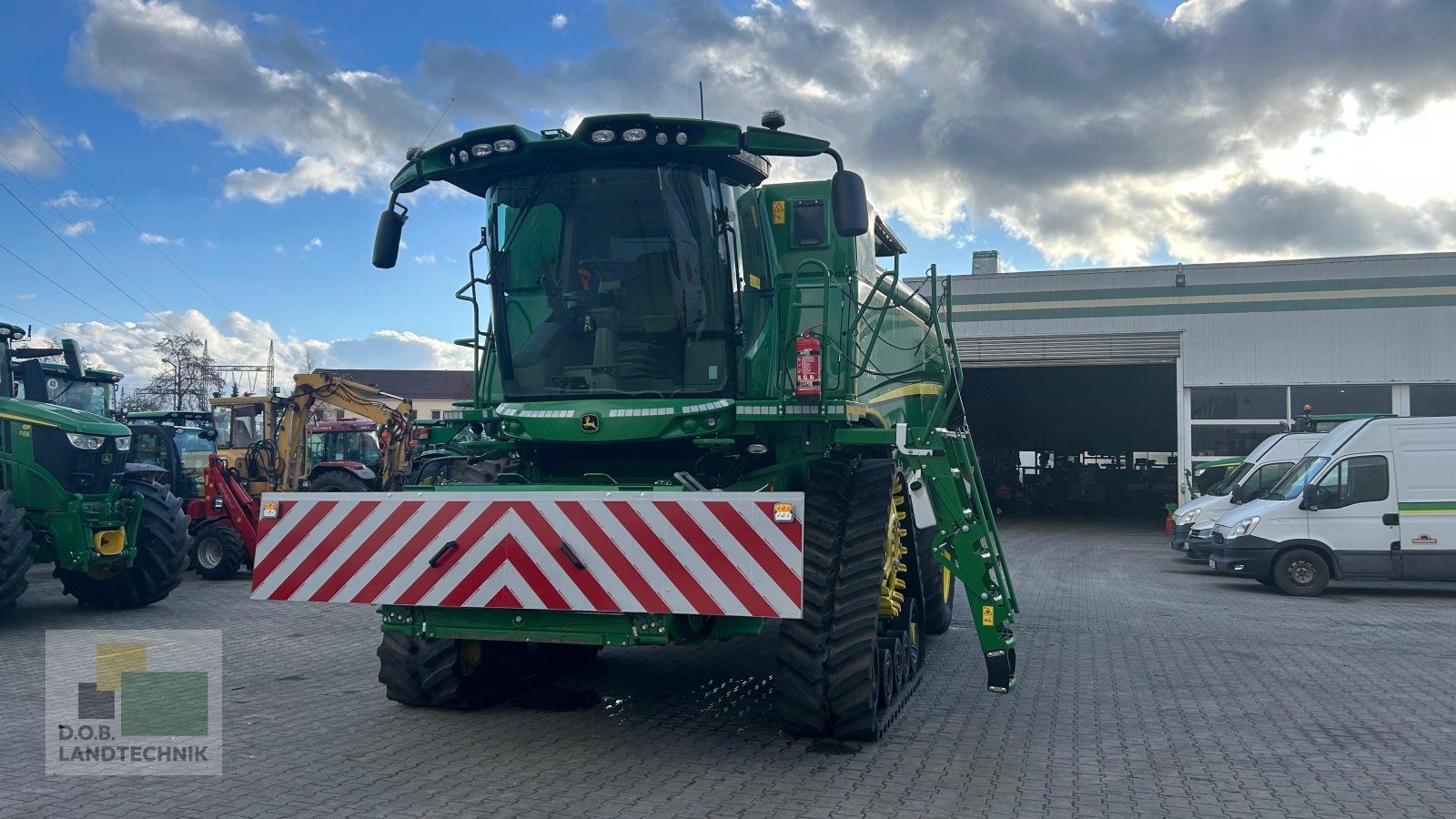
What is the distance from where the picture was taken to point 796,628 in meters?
5.89

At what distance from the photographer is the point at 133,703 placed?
23.5 ft

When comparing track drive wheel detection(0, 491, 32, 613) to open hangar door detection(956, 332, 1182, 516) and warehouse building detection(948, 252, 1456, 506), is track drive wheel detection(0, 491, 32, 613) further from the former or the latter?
open hangar door detection(956, 332, 1182, 516)

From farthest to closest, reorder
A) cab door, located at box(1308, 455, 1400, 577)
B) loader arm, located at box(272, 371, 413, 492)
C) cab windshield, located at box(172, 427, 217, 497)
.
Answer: loader arm, located at box(272, 371, 413, 492)
cab windshield, located at box(172, 427, 217, 497)
cab door, located at box(1308, 455, 1400, 577)

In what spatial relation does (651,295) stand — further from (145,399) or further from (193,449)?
(145,399)

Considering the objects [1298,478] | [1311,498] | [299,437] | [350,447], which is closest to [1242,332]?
[1298,478]

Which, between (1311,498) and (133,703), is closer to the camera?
(133,703)

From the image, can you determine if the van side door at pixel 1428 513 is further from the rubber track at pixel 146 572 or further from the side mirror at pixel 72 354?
the side mirror at pixel 72 354

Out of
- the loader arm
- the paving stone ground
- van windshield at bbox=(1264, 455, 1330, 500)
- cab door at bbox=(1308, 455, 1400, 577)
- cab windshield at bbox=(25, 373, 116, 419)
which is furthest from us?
the loader arm

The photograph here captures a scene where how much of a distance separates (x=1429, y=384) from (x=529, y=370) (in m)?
22.8

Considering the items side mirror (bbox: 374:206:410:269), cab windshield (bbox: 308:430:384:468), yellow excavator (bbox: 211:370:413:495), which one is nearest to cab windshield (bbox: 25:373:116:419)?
yellow excavator (bbox: 211:370:413:495)

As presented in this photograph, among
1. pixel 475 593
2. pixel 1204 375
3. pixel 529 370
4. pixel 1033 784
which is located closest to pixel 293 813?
pixel 475 593

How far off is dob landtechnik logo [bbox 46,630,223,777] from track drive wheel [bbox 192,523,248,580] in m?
4.58

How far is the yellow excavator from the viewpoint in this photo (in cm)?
1841

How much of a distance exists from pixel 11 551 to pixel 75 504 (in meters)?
1.02
